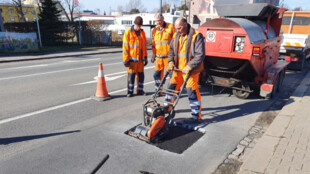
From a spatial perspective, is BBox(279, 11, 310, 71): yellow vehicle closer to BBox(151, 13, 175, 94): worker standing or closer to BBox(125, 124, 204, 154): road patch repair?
BBox(151, 13, 175, 94): worker standing

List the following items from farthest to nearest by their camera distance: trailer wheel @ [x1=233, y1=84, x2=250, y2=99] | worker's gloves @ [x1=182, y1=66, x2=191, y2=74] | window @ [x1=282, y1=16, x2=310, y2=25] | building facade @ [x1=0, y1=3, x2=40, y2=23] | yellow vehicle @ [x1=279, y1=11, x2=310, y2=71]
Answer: building facade @ [x1=0, y1=3, x2=40, y2=23] → window @ [x1=282, y1=16, x2=310, y2=25] → yellow vehicle @ [x1=279, y1=11, x2=310, y2=71] → trailer wheel @ [x1=233, y1=84, x2=250, y2=99] → worker's gloves @ [x1=182, y1=66, x2=191, y2=74]

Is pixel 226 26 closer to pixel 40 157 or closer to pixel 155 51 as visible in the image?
pixel 155 51

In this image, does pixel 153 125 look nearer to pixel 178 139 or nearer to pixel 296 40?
pixel 178 139

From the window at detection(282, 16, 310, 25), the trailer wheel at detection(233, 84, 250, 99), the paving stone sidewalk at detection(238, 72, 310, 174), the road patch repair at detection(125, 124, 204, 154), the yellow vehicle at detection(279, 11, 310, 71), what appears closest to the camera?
the paving stone sidewalk at detection(238, 72, 310, 174)

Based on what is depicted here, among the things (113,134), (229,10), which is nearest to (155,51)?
(229,10)

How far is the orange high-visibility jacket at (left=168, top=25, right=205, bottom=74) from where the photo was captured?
4086 millimetres

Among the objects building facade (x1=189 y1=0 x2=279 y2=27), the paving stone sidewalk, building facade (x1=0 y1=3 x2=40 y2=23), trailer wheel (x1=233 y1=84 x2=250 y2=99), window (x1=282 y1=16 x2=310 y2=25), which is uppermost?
building facade (x1=0 y1=3 x2=40 y2=23)

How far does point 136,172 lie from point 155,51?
3780mm

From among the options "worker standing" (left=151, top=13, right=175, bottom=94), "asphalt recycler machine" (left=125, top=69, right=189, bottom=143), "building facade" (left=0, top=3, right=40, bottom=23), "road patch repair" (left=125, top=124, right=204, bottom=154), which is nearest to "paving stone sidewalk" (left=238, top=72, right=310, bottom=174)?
"road patch repair" (left=125, top=124, right=204, bottom=154)

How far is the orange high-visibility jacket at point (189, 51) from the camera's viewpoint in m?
4.09

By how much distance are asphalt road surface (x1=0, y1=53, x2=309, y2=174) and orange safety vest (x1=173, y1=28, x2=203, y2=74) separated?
121 cm

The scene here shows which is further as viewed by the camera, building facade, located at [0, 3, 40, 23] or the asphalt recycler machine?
building facade, located at [0, 3, 40, 23]

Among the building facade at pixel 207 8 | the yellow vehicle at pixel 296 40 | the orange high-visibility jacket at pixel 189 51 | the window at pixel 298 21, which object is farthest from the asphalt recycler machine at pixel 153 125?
the window at pixel 298 21

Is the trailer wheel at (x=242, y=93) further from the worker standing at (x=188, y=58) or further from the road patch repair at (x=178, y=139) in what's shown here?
the road patch repair at (x=178, y=139)
